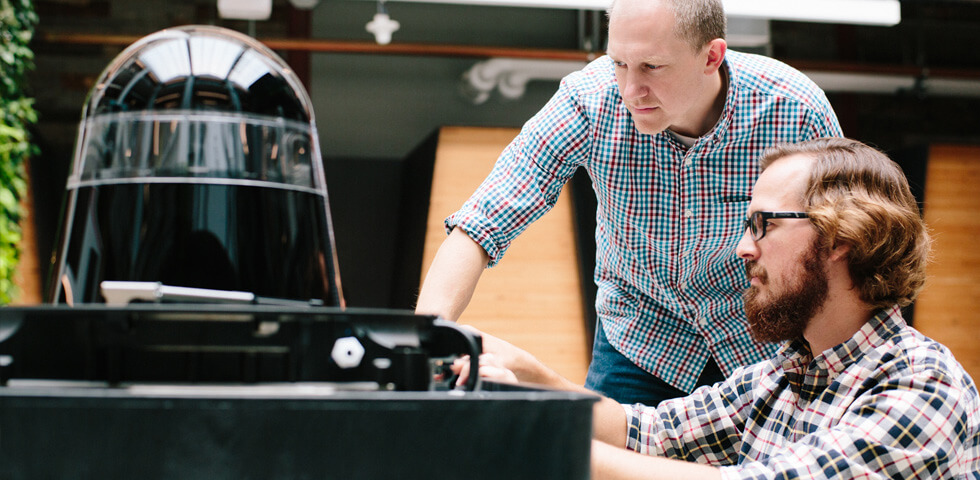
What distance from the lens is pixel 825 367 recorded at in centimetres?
122

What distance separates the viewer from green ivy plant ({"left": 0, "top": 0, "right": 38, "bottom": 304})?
12.6ft

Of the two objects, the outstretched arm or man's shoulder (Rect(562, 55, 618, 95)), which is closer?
the outstretched arm

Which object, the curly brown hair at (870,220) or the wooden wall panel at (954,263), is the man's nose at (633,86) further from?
the wooden wall panel at (954,263)

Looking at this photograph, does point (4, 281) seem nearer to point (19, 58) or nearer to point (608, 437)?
point (19, 58)

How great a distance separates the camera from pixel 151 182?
2.49 ft

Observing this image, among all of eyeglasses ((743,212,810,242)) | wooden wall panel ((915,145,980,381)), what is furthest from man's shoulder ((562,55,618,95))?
wooden wall panel ((915,145,980,381))

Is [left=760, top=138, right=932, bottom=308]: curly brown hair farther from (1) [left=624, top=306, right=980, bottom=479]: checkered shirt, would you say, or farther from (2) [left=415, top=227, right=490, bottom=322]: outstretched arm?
(2) [left=415, top=227, right=490, bottom=322]: outstretched arm

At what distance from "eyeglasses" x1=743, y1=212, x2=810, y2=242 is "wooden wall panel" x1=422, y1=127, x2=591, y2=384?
3447mm

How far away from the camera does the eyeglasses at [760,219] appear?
125 cm

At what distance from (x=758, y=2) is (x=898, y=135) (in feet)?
9.08

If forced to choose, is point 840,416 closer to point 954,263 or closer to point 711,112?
point 711,112

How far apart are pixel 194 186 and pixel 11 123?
12.4 ft

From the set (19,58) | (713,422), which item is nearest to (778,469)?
(713,422)

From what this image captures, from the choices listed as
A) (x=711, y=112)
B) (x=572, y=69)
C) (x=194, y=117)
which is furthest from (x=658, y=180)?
(x=572, y=69)
